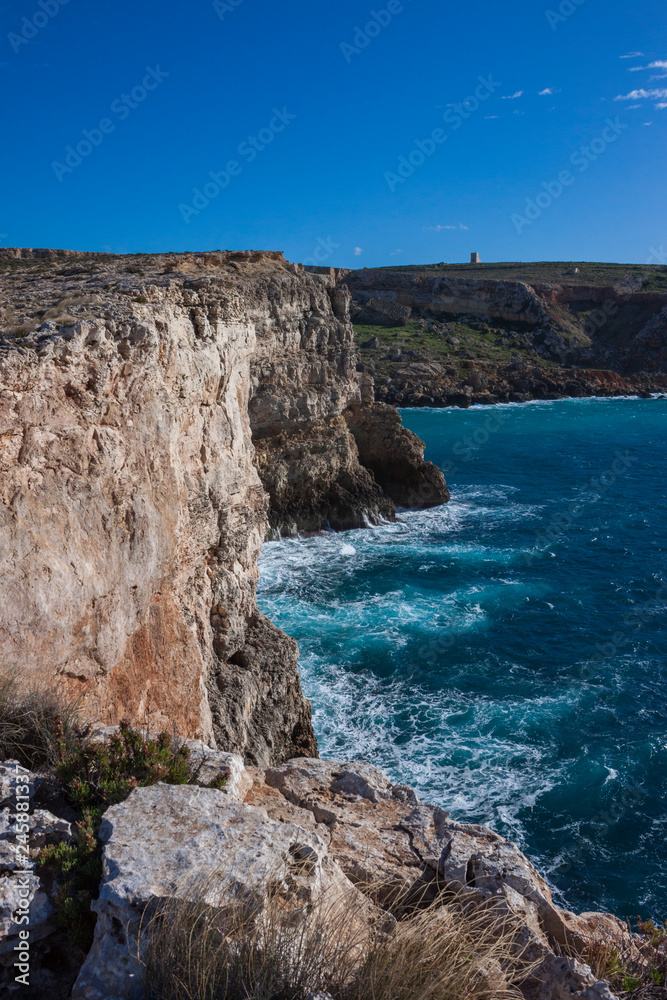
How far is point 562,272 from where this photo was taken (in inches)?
4210

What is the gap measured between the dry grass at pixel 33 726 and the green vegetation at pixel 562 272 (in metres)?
99.3

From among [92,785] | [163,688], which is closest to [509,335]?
[163,688]

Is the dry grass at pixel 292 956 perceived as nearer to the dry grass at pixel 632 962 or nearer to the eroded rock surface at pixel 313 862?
the eroded rock surface at pixel 313 862

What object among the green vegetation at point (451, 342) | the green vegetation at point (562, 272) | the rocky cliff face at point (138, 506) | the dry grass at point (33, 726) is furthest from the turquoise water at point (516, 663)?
the green vegetation at point (562, 272)

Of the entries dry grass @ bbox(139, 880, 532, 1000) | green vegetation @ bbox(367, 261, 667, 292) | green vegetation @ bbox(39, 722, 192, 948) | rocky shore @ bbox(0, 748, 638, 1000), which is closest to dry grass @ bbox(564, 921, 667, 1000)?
rocky shore @ bbox(0, 748, 638, 1000)

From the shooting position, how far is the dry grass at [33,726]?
5480 mm

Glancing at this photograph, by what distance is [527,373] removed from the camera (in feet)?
239

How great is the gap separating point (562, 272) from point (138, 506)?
112536 mm

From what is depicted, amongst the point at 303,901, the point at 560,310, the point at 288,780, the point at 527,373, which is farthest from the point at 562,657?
the point at 560,310

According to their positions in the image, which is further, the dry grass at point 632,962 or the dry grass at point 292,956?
the dry grass at point 632,962

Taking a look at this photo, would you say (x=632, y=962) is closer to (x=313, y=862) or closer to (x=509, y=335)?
(x=313, y=862)

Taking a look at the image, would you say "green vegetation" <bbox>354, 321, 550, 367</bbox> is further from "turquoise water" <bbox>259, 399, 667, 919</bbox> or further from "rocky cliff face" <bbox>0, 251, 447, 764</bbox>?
"rocky cliff face" <bbox>0, 251, 447, 764</bbox>

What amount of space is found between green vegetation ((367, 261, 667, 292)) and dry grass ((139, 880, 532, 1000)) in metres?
101

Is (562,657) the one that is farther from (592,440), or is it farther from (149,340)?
(592,440)
